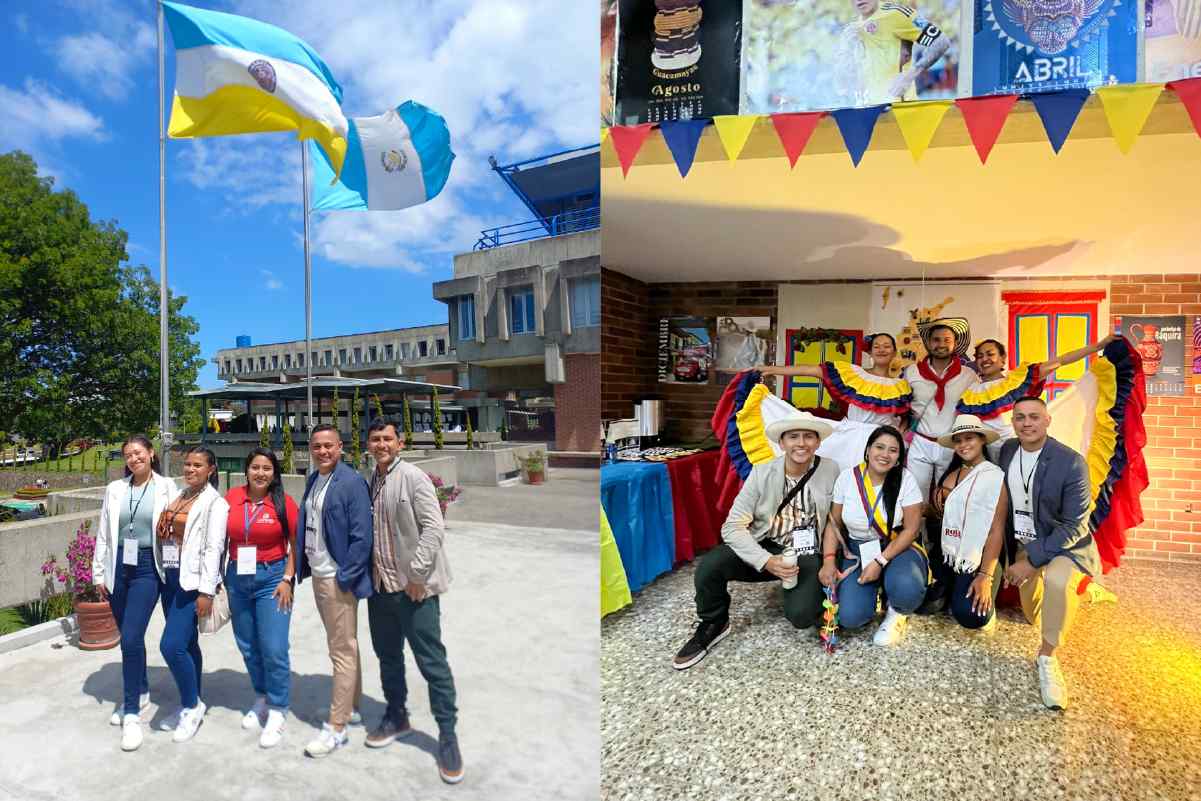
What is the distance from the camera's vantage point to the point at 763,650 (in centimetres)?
268

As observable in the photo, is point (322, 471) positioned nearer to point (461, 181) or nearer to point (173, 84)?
point (461, 181)

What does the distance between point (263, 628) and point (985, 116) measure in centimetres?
263

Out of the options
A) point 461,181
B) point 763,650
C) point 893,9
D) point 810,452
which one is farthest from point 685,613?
point 893,9

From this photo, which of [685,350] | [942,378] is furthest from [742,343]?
[942,378]

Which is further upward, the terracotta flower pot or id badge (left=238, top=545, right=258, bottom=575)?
id badge (left=238, top=545, right=258, bottom=575)

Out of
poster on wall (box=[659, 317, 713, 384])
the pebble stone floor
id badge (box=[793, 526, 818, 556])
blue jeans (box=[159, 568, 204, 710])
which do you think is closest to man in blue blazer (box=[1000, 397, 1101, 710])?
the pebble stone floor

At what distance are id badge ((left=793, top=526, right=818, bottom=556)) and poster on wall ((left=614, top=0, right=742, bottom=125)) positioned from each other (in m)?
1.90

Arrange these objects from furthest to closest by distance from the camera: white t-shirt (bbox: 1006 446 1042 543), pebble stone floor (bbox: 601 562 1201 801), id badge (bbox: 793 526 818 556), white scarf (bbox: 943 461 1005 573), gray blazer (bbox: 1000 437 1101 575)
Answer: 1. id badge (bbox: 793 526 818 556)
2. white scarf (bbox: 943 461 1005 573)
3. white t-shirt (bbox: 1006 446 1042 543)
4. gray blazer (bbox: 1000 437 1101 575)
5. pebble stone floor (bbox: 601 562 1201 801)

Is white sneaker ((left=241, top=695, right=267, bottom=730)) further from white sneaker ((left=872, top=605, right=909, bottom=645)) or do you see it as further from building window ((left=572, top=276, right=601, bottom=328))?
white sneaker ((left=872, top=605, right=909, bottom=645))

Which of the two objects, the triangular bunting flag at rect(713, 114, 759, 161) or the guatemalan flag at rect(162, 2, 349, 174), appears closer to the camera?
the guatemalan flag at rect(162, 2, 349, 174)

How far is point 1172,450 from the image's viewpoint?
4.12 metres

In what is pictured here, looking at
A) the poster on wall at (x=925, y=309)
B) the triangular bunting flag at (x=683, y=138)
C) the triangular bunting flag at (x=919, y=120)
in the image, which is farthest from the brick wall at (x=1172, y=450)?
the triangular bunting flag at (x=683, y=138)

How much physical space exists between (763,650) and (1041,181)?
93.8 inches

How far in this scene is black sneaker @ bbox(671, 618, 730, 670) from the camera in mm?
2541
